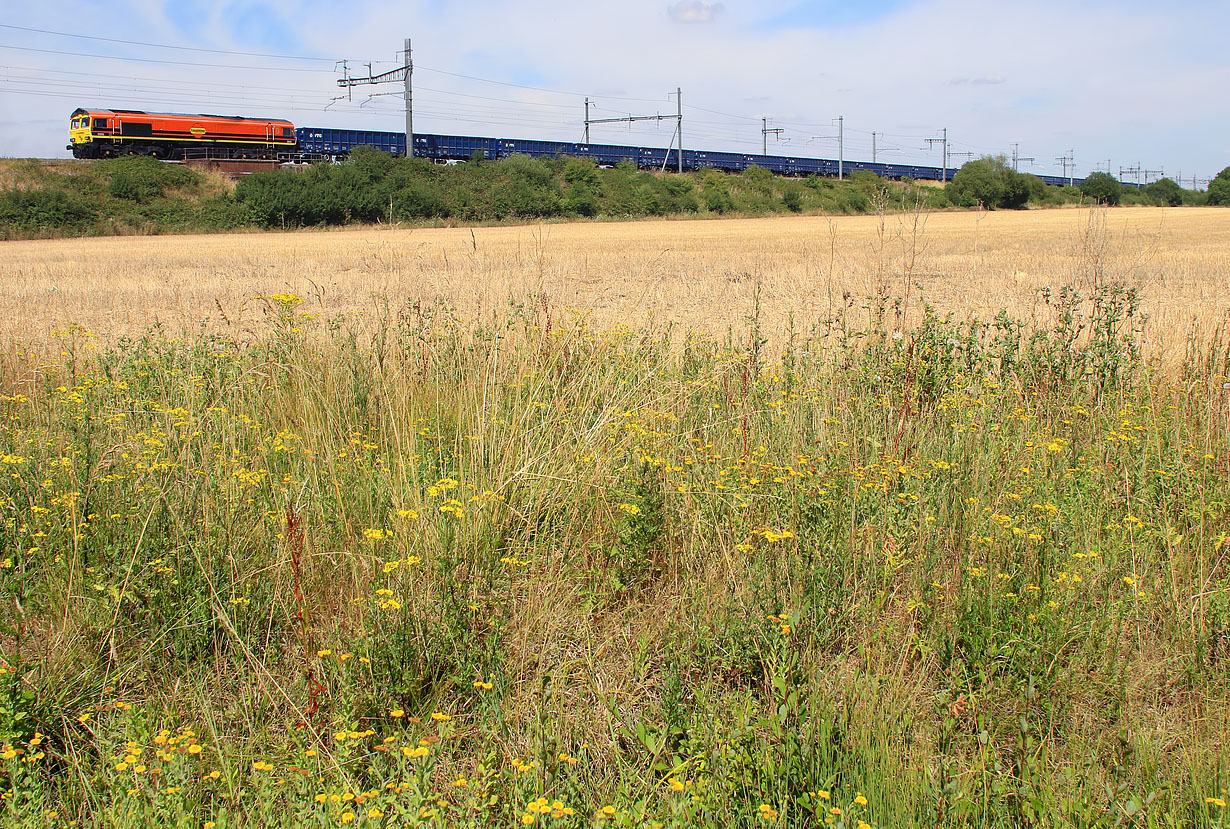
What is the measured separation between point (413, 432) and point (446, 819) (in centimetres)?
221

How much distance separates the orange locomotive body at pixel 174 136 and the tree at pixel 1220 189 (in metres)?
100

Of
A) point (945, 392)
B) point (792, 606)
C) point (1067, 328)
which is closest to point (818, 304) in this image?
point (1067, 328)

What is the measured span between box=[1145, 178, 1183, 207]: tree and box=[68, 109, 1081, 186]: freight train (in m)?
65.4

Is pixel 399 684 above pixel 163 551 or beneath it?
beneath

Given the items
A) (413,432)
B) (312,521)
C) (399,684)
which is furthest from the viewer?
(413,432)

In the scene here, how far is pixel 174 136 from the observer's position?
5003 centimetres

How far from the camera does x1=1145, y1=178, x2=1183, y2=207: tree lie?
98625 millimetres

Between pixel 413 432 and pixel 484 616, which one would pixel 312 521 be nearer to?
pixel 413 432

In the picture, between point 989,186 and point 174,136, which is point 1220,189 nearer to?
point 989,186

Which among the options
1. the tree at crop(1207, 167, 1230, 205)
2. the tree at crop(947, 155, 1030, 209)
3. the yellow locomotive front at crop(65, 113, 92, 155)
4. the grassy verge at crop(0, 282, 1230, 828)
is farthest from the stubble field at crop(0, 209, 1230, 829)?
the tree at crop(1207, 167, 1230, 205)

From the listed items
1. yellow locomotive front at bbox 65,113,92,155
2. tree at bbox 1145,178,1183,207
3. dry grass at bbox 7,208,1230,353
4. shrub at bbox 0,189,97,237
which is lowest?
dry grass at bbox 7,208,1230,353

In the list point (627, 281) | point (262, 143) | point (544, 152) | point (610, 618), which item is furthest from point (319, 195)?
point (610, 618)

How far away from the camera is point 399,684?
8.48 ft

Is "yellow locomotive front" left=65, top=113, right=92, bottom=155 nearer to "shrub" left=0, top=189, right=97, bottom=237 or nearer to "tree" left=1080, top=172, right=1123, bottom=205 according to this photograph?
"shrub" left=0, top=189, right=97, bottom=237
